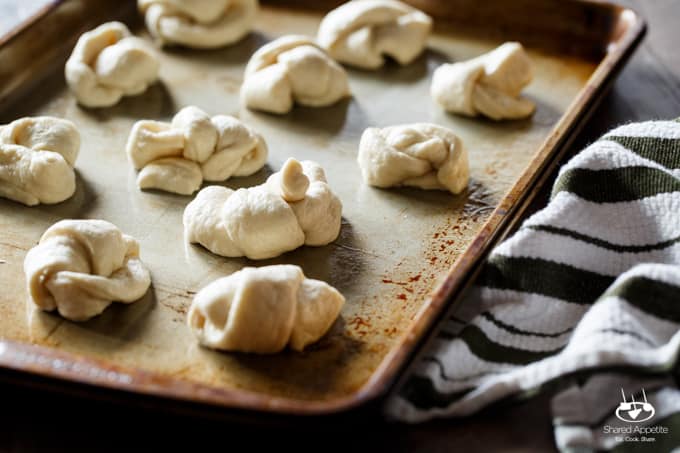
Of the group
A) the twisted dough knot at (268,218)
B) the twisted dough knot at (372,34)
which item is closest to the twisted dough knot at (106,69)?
the twisted dough knot at (372,34)

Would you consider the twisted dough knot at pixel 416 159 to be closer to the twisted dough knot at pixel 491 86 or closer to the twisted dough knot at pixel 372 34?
the twisted dough knot at pixel 491 86

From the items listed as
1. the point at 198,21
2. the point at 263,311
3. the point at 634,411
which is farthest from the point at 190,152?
the point at 634,411

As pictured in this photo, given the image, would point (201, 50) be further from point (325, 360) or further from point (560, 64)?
point (325, 360)

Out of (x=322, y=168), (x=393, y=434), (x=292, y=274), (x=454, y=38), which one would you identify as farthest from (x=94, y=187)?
(x=454, y=38)

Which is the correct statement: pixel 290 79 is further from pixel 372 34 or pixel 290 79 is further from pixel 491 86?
pixel 491 86

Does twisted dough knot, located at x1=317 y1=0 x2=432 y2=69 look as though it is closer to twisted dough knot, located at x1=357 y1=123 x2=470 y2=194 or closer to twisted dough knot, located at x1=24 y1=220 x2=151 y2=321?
twisted dough knot, located at x1=357 y1=123 x2=470 y2=194

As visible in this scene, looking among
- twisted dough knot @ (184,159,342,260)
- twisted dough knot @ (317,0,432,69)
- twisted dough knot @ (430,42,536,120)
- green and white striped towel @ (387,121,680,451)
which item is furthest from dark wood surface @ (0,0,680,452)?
twisted dough knot @ (317,0,432,69)

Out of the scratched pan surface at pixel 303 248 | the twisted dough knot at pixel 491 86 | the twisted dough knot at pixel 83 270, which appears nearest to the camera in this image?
the scratched pan surface at pixel 303 248
